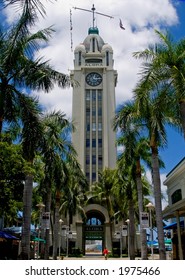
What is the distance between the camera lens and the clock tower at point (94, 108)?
2830 inches

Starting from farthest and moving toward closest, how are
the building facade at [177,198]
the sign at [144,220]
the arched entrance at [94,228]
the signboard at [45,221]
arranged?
the arched entrance at [94,228] → the building facade at [177,198] → the signboard at [45,221] → the sign at [144,220]

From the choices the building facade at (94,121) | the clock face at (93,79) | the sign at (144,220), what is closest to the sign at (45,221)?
the sign at (144,220)

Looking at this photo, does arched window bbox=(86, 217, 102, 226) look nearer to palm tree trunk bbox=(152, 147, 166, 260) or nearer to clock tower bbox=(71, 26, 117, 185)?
clock tower bbox=(71, 26, 117, 185)

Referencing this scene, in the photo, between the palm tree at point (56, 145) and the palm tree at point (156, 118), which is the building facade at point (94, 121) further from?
the palm tree at point (156, 118)

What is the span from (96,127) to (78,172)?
40.3m

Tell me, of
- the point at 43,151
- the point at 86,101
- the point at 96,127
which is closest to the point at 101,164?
the point at 96,127

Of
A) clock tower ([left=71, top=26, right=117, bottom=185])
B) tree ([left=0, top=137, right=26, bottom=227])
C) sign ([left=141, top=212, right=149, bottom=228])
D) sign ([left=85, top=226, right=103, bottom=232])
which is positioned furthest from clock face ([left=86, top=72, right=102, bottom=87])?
tree ([left=0, top=137, right=26, bottom=227])

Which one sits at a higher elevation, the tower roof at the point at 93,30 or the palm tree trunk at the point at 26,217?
the tower roof at the point at 93,30

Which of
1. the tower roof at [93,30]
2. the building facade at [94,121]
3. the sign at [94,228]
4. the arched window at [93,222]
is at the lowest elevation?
the sign at [94,228]

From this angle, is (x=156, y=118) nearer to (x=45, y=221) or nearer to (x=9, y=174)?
(x=9, y=174)

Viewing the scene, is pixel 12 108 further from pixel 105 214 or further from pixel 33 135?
pixel 105 214

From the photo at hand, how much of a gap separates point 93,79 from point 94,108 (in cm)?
806

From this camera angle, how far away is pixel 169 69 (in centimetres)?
1570

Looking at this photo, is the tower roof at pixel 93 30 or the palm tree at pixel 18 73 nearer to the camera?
the palm tree at pixel 18 73
